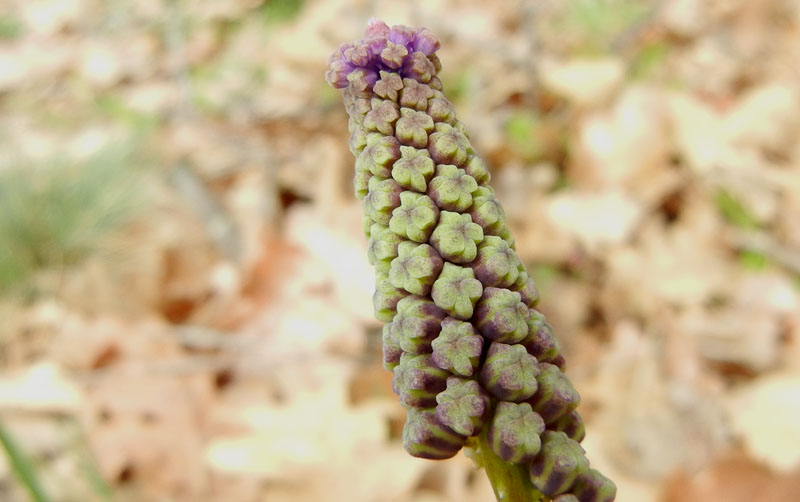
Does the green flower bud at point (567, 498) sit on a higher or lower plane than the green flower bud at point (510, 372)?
lower

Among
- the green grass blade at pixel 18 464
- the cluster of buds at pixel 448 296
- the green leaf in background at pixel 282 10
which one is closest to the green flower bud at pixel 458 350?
the cluster of buds at pixel 448 296

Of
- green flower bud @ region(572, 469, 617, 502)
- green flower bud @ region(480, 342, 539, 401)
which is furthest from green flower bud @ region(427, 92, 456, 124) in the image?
green flower bud @ region(572, 469, 617, 502)

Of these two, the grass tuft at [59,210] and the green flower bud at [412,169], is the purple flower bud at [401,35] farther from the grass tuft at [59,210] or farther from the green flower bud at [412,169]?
the grass tuft at [59,210]

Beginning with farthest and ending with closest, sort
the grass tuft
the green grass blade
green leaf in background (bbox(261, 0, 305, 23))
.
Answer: green leaf in background (bbox(261, 0, 305, 23)) < the grass tuft < the green grass blade

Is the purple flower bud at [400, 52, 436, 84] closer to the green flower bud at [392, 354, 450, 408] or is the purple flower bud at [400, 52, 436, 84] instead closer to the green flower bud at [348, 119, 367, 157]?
the green flower bud at [348, 119, 367, 157]

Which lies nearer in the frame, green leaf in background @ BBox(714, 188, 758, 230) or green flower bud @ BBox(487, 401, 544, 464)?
green flower bud @ BBox(487, 401, 544, 464)

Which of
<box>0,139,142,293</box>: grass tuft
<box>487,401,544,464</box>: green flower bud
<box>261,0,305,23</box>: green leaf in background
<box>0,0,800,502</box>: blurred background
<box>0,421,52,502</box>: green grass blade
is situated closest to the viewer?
<box>487,401,544,464</box>: green flower bud

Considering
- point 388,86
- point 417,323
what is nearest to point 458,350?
point 417,323

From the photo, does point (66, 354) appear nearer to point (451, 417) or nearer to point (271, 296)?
point (271, 296)
